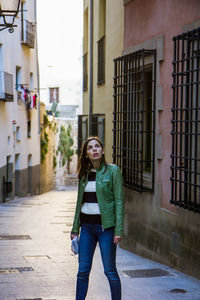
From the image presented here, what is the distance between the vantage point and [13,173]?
27.2 m

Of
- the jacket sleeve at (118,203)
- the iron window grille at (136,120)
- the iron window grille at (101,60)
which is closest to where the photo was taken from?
the jacket sleeve at (118,203)

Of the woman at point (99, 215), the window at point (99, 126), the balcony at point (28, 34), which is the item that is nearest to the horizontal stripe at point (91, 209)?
the woman at point (99, 215)

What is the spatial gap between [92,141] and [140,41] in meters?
4.66

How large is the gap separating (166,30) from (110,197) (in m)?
4.00

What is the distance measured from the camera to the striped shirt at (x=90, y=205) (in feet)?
16.9

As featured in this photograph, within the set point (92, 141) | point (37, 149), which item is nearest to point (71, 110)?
point (37, 149)

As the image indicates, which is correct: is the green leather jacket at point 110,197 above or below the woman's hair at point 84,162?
below

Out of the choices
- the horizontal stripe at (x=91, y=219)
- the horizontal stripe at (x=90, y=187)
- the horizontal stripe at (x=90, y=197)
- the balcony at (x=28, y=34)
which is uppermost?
the balcony at (x=28, y=34)

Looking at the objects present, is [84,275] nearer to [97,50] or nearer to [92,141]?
[92,141]

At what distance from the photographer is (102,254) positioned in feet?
16.9

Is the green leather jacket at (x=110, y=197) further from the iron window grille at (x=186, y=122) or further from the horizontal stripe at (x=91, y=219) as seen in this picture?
the iron window grille at (x=186, y=122)

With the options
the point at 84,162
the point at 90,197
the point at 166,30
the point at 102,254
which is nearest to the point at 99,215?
the point at 90,197

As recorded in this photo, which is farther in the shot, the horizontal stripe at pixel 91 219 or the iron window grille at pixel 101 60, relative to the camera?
the iron window grille at pixel 101 60

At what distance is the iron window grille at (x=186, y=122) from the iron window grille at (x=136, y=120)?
110 cm
